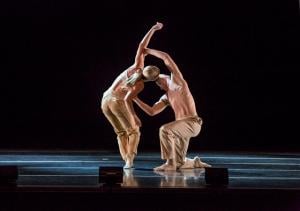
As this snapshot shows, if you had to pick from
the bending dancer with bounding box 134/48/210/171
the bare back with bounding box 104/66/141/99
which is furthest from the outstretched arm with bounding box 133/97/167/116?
the bare back with bounding box 104/66/141/99

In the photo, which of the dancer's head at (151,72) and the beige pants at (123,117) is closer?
the dancer's head at (151,72)

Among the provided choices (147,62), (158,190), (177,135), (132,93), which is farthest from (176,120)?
(147,62)

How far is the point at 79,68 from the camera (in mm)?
8703

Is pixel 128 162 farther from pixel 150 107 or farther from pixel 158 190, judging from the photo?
pixel 158 190

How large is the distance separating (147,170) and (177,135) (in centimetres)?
50

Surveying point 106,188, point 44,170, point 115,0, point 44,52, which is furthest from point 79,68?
point 106,188

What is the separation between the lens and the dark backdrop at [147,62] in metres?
8.55

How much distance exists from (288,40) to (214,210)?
4.75 meters

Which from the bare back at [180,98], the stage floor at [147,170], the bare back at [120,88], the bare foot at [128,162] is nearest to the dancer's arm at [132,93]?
the bare back at [120,88]

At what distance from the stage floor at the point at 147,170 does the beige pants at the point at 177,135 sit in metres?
0.22

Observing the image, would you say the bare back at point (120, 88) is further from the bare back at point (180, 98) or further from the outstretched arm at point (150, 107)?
the bare back at point (180, 98)

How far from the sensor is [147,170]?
20.0 feet

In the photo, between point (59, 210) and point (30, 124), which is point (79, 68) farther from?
point (59, 210)

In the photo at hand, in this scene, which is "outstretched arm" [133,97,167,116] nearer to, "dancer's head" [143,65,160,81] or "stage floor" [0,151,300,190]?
"dancer's head" [143,65,160,81]
